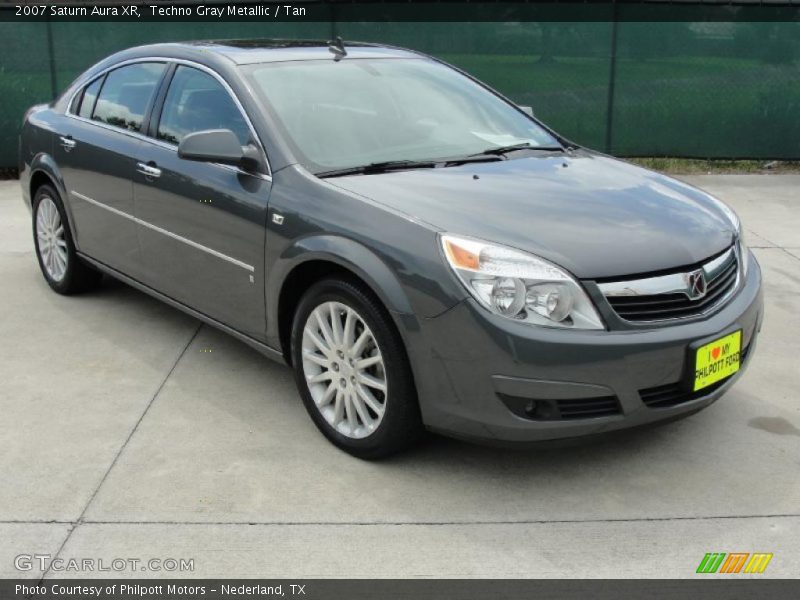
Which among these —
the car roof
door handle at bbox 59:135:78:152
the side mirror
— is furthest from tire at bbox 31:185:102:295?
the side mirror

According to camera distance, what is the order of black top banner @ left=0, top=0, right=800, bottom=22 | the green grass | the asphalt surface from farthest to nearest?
the green grass, black top banner @ left=0, top=0, right=800, bottom=22, the asphalt surface

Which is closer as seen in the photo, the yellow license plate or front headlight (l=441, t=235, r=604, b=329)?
front headlight (l=441, t=235, r=604, b=329)

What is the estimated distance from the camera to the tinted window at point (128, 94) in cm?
503

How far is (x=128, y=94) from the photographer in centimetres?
525

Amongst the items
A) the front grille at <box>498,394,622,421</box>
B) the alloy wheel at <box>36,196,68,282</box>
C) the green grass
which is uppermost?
the front grille at <box>498,394,622,421</box>

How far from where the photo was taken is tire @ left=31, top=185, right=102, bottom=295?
19.1ft

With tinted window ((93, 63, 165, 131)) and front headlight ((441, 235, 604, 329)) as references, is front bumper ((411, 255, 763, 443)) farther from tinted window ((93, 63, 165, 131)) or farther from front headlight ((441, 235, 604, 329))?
tinted window ((93, 63, 165, 131))

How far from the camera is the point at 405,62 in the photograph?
4914 millimetres

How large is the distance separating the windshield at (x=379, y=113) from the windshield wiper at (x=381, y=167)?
4 cm

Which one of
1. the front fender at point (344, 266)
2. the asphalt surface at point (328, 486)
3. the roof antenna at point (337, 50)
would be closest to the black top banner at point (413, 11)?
the roof antenna at point (337, 50)

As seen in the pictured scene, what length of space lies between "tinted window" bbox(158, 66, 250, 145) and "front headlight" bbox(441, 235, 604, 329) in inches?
59.1
